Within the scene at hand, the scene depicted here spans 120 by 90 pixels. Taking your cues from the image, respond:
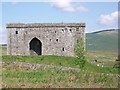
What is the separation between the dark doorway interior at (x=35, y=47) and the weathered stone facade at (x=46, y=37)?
654 millimetres

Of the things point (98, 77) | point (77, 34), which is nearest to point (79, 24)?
point (77, 34)

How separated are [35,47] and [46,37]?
16.3ft

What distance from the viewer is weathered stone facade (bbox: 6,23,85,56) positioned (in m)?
65.3

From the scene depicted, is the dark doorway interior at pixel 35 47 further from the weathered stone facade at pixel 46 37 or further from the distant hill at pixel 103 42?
the distant hill at pixel 103 42

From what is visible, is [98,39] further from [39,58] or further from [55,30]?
[39,58]

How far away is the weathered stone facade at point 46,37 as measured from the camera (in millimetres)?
65312

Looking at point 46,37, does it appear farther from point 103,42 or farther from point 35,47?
point 103,42

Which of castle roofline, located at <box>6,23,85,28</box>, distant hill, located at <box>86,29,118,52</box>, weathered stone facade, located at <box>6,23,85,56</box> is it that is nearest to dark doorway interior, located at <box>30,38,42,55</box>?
weathered stone facade, located at <box>6,23,85,56</box>

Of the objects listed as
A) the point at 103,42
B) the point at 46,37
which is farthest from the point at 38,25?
the point at 103,42

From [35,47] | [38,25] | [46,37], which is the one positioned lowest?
[35,47]

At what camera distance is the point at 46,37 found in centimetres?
6606

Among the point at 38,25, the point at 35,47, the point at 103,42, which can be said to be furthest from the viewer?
the point at 103,42

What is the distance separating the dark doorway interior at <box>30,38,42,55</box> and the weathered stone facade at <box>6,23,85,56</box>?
65 centimetres

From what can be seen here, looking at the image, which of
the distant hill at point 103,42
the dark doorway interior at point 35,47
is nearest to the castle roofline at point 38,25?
the dark doorway interior at point 35,47
